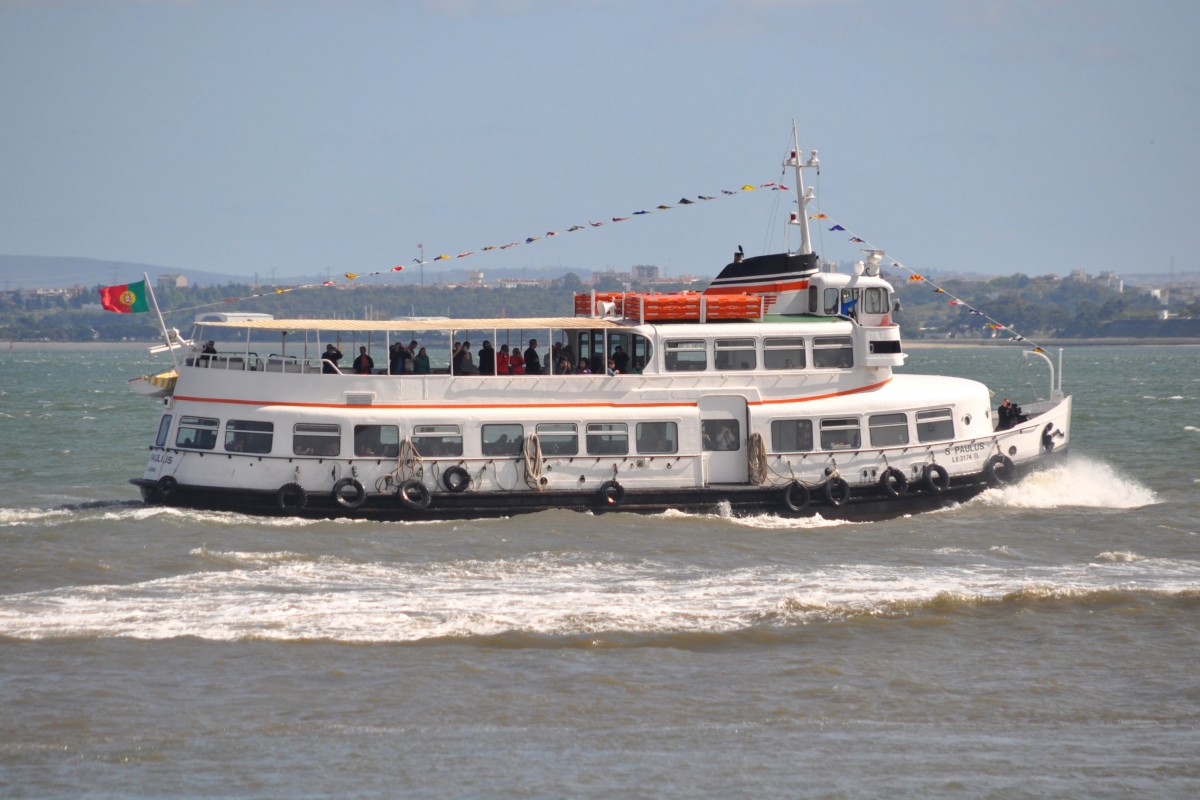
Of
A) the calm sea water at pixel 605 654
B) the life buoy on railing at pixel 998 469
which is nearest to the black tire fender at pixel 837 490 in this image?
the calm sea water at pixel 605 654

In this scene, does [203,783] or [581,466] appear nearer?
[203,783]

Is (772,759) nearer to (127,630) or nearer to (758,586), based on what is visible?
(758,586)

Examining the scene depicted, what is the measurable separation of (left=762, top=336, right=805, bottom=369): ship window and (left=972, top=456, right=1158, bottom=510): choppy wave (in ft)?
14.0

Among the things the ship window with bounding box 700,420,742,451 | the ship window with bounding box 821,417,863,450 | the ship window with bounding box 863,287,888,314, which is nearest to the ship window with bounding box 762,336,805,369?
the ship window with bounding box 821,417,863,450

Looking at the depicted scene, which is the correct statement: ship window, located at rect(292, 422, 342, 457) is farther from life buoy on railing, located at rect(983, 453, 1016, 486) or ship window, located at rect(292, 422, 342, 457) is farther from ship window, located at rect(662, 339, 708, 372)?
life buoy on railing, located at rect(983, 453, 1016, 486)

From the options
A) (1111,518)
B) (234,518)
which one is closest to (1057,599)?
Answer: (1111,518)

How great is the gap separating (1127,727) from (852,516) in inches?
447

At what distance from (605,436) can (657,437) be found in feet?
2.99

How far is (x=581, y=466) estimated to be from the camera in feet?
80.9

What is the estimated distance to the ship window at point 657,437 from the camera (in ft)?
81.3

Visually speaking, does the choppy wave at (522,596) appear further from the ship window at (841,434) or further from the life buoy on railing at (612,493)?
the ship window at (841,434)

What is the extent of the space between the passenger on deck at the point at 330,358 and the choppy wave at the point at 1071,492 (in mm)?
11862

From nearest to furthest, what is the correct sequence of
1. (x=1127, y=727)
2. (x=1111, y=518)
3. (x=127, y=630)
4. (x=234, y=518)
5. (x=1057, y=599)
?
1. (x=1127, y=727)
2. (x=127, y=630)
3. (x=1057, y=599)
4. (x=234, y=518)
5. (x=1111, y=518)

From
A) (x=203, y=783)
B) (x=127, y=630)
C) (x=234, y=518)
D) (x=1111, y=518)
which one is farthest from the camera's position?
(x=1111, y=518)
